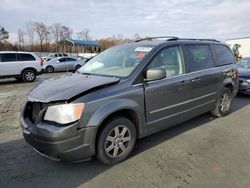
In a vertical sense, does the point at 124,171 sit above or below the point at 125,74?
below

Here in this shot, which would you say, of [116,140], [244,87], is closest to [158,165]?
[116,140]

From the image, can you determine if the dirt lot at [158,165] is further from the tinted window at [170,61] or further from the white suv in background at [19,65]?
the white suv in background at [19,65]

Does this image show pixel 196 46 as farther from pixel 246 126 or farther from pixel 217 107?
pixel 246 126

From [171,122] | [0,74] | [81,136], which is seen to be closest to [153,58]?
[171,122]

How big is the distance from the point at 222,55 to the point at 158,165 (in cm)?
349

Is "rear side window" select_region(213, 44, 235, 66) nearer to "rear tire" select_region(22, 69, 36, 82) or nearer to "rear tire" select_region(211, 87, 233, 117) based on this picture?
"rear tire" select_region(211, 87, 233, 117)

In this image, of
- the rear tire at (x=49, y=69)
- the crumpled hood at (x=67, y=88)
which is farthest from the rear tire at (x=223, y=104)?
the rear tire at (x=49, y=69)

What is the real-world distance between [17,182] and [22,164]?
49cm

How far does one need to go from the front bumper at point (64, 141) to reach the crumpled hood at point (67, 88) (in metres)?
0.37

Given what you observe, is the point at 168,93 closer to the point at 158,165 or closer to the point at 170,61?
the point at 170,61

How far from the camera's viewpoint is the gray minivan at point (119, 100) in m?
3.10

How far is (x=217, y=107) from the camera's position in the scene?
18.6 feet

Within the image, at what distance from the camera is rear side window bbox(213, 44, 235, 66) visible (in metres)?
5.60

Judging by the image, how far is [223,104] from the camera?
5859mm
